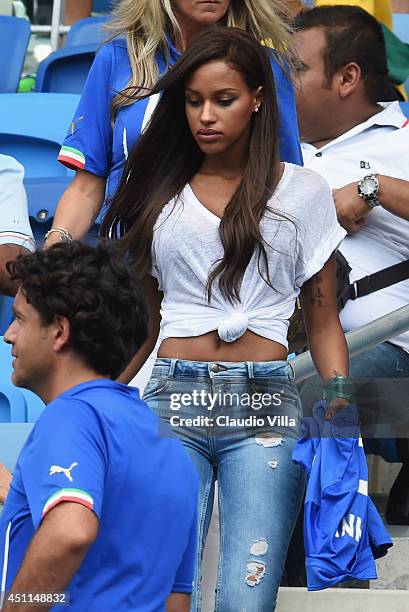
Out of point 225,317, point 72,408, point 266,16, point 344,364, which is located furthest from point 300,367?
point 72,408

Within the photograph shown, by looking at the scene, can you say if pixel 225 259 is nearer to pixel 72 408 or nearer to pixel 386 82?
pixel 72 408

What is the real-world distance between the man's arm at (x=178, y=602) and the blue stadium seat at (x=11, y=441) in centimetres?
117

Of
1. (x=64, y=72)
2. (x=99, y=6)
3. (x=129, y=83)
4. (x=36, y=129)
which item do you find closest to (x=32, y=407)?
(x=129, y=83)

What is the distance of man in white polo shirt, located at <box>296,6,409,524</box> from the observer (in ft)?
12.6

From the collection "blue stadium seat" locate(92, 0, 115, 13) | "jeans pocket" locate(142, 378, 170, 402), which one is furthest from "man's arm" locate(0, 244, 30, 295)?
"blue stadium seat" locate(92, 0, 115, 13)

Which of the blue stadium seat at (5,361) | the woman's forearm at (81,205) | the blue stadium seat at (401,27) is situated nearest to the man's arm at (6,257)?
the woman's forearm at (81,205)

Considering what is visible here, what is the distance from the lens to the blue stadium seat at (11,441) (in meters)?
3.62

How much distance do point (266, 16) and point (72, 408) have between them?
5.50 feet

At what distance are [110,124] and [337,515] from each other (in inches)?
49.2

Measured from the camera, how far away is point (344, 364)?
10.6ft

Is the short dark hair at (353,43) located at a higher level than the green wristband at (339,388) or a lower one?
higher

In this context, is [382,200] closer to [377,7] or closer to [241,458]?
[241,458]

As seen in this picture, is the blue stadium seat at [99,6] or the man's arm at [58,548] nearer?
the man's arm at [58,548]
